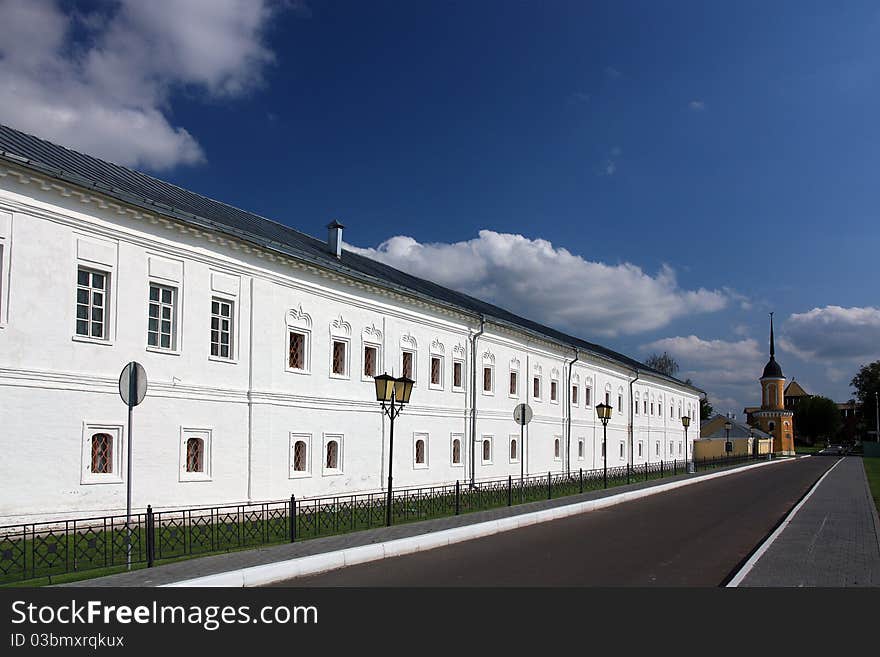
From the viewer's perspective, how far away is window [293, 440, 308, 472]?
Answer: 2113 centimetres

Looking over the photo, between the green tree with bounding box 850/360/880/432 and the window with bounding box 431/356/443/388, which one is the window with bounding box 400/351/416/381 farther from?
the green tree with bounding box 850/360/880/432

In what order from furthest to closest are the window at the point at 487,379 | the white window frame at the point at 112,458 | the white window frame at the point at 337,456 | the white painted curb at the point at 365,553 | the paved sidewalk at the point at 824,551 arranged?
1. the window at the point at 487,379
2. the white window frame at the point at 337,456
3. the white window frame at the point at 112,458
4. the paved sidewalk at the point at 824,551
5. the white painted curb at the point at 365,553

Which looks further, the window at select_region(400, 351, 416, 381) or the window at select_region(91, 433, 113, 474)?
the window at select_region(400, 351, 416, 381)

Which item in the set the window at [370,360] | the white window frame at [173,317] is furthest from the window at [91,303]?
the window at [370,360]

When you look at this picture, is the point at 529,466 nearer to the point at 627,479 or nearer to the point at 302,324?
the point at 627,479

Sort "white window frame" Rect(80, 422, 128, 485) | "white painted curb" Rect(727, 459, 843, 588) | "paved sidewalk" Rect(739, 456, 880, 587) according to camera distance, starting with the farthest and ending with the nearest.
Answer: "white window frame" Rect(80, 422, 128, 485) → "paved sidewalk" Rect(739, 456, 880, 587) → "white painted curb" Rect(727, 459, 843, 588)

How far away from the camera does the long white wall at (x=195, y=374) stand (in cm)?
1433

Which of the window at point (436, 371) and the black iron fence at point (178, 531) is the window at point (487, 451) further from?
the black iron fence at point (178, 531)

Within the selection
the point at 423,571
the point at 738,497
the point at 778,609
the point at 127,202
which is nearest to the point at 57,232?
the point at 127,202

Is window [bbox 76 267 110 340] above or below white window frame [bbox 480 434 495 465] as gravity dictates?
above

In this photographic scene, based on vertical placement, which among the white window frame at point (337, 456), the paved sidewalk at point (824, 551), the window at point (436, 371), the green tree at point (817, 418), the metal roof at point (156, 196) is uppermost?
the metal roof at point (156, 196)

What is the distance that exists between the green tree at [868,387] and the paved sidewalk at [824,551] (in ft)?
336

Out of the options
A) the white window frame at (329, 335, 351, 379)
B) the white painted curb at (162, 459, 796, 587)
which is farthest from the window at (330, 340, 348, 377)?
the white painted curb at (162, 459, 796, 587)

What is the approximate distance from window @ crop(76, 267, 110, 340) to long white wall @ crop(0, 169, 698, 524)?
18 centimetres
